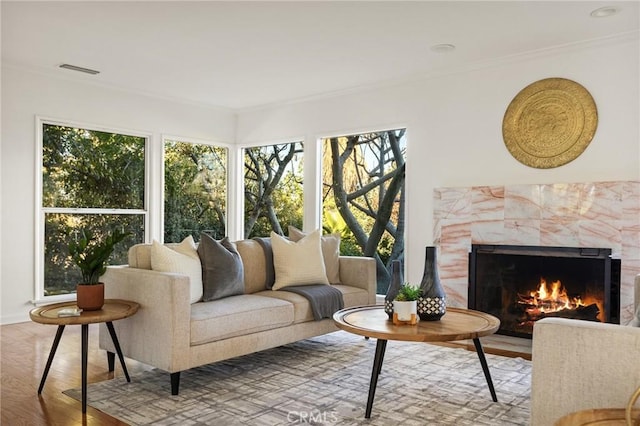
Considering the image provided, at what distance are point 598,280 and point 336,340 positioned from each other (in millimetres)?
2060

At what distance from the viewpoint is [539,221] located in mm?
4230

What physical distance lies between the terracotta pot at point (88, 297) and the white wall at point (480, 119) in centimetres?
307

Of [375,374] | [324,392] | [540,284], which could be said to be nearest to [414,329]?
[375,374]

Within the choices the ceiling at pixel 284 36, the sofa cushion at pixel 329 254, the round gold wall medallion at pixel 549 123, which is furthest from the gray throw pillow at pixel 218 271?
the round gold wall medallion at pixel 549 123

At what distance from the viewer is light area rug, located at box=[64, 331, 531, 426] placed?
2623 millimetres

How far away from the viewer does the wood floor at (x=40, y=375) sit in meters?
2.62

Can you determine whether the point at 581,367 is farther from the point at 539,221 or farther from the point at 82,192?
the point at 82,192

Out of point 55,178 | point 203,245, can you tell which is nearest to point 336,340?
point 203,245

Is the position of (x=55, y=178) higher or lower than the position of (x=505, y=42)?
lower

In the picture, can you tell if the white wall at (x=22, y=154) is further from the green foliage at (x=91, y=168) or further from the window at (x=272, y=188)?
the window at (x=272, y=188)

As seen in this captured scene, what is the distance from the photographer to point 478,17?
3.62 meters

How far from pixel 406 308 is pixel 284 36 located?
2.35 metres

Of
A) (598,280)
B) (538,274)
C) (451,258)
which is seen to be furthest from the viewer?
(451,258)

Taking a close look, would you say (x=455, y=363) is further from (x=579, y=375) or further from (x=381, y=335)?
(x=579, y=375)
